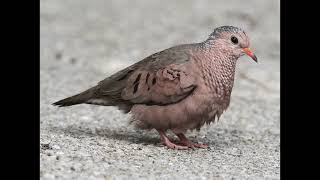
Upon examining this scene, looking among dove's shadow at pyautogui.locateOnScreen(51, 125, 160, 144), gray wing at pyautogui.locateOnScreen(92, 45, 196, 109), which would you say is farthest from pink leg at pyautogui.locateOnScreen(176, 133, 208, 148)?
gray wing at pyautogui.locateOnScreen(92, 45, 196, 109)

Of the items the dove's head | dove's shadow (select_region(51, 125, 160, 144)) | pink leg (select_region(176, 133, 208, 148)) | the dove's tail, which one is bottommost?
pink leg (select_region(176, 133, 208, 148))

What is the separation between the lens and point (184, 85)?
22.3 ft

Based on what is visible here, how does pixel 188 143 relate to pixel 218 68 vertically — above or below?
below

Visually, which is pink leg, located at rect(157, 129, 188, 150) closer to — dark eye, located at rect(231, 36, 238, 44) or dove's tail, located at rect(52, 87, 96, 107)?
dove's tail, located at rect(52, 87, 96, 107)

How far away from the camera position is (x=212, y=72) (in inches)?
270

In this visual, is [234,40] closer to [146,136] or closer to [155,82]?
[155,82]

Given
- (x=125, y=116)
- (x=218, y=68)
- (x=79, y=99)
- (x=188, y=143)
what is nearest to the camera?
(x=218, y=68)

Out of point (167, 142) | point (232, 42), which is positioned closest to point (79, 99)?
point (167, 142)

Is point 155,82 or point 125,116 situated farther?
point 125,116

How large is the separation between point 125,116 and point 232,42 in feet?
7.87

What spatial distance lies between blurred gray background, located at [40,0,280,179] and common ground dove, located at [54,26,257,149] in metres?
0.32

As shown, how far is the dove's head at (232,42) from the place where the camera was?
6.99 meters

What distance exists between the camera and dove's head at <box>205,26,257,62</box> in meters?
6.99

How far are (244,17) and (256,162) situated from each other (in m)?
8.72
